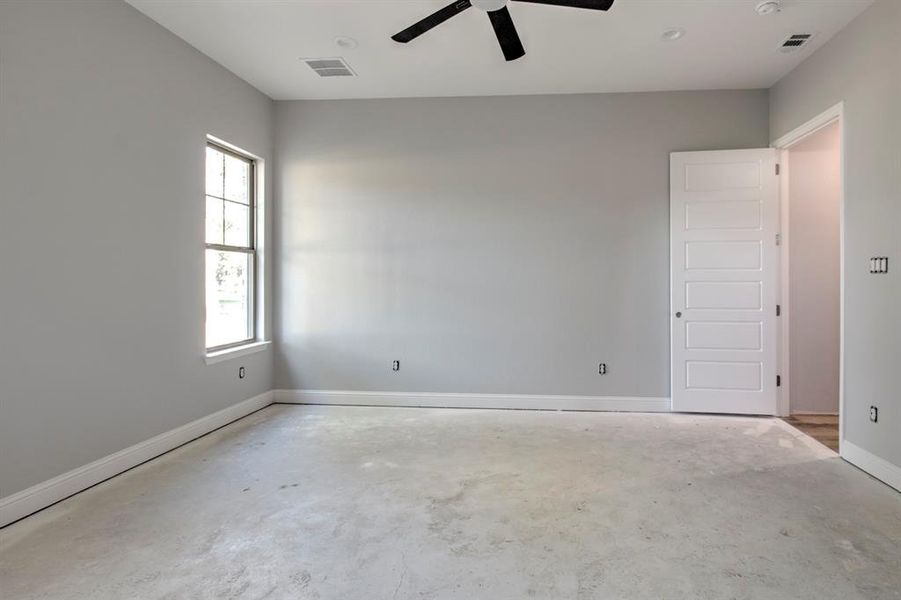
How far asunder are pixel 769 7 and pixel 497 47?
5.77 ft

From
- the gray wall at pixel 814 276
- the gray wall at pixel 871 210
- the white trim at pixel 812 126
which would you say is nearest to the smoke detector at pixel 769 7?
the gray wall at pixel 871 210

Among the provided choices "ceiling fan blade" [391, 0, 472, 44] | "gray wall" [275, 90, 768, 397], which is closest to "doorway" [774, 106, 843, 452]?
"gray wall" [275, 90, 768, 397]

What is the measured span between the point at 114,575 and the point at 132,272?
1.87 meters

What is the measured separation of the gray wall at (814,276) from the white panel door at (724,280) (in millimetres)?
267

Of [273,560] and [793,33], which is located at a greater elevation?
[793,33]

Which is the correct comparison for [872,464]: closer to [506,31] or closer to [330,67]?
[506,31]

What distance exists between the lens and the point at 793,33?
3.29 meters

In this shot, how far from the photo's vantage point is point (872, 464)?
2.95 m

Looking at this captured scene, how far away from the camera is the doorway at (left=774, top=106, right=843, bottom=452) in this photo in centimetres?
421

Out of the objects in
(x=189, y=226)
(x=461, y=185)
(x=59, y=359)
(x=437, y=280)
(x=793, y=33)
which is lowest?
(x=59, y=359)

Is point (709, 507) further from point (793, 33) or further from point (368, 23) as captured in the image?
point (368, 23)

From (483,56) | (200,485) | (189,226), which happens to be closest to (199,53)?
(189,226)

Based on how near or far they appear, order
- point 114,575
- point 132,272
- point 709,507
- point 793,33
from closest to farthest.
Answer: point 114,575, point 709,507, point 132,272, point 793,33

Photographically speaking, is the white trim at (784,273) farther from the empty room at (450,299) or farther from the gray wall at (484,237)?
the gray wall at (484,237)
